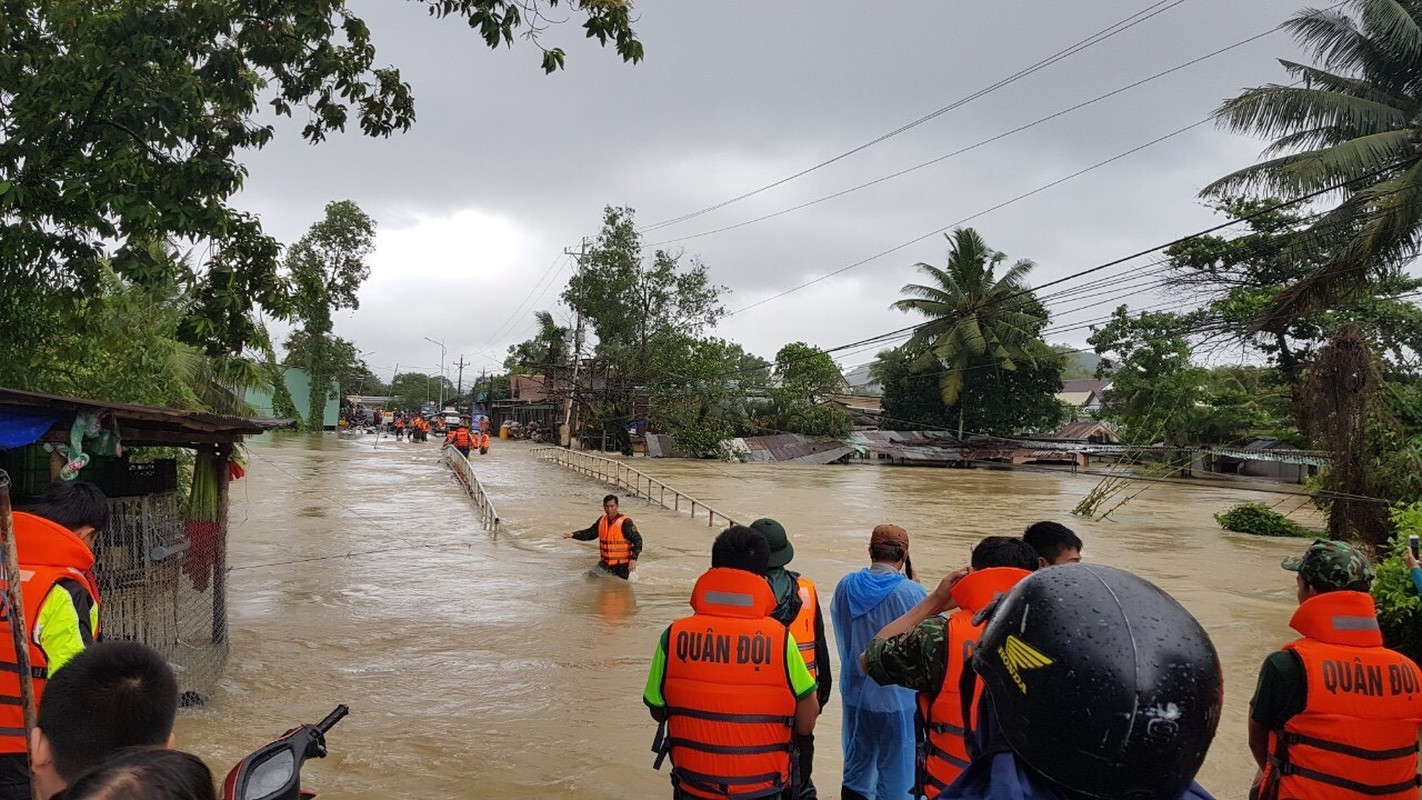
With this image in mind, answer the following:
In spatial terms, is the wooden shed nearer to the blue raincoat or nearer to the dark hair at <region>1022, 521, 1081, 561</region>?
the blue raincoat

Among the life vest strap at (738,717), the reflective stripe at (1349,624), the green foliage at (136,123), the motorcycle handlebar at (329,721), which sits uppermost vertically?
the green foliage at (136,123)

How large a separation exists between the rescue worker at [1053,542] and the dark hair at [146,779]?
10.1ft

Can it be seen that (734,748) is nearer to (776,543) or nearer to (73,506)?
(776,543)

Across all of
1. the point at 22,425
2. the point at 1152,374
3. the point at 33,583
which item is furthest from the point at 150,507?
the point at 1152,374

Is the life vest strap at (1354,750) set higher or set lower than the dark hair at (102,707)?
lower

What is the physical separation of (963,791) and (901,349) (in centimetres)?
4830

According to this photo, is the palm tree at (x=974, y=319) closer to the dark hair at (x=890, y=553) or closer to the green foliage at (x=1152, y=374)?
the green foliage at (x=1152, y=374)

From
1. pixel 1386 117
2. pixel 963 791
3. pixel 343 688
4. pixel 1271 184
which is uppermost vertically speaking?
pixel 1386 117

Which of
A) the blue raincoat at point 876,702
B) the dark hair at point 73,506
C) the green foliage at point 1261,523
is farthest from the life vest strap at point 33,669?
the green foliage at point 1261,523

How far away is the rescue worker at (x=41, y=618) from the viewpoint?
8.54ft

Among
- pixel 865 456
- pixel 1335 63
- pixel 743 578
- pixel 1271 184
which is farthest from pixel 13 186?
pixel 865 456

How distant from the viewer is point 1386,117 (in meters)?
15.6

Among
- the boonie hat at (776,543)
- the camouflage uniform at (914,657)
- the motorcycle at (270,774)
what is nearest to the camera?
the motorcycle at (270,774)

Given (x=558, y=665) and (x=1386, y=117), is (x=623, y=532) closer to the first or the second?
(x=558, y=665)
